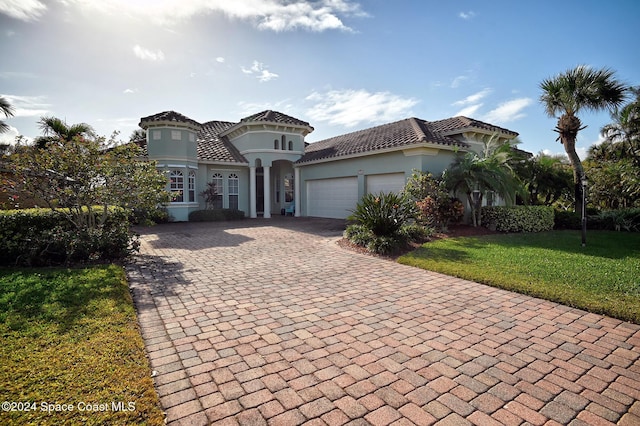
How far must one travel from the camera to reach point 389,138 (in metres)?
17.1

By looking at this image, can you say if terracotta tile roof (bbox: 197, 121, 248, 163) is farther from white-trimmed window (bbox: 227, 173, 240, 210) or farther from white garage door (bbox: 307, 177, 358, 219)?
white garage door (bbox: 307, 177, 358, 219)

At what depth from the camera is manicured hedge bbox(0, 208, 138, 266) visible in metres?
7.69

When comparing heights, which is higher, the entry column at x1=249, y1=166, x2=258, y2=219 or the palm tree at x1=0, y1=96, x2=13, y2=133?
the palm tree at x1=0, y1=96, x2=13, y2=133

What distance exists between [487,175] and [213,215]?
14907 millimetres

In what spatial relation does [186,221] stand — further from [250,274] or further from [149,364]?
[149,364]

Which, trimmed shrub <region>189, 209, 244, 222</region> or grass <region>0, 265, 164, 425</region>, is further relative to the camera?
trimmed shrub <region>189, 209, 244, 222</region>

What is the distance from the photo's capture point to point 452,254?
30.0ft

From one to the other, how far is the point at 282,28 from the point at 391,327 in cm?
1055

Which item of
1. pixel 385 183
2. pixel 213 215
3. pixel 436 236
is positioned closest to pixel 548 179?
pixel 385 183

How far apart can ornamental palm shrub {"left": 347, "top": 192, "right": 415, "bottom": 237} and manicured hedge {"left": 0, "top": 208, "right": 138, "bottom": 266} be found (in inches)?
270

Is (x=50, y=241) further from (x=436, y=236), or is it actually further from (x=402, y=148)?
(x=402, y=148)

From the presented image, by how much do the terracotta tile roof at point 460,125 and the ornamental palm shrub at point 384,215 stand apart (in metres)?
8.27

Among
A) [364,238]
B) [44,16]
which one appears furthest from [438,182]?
[44,16]

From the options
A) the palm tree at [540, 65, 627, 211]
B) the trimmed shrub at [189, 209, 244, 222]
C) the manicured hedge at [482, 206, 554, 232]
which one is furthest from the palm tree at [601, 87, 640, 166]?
the trimmed shrub at [189, 209, 244, 222]
